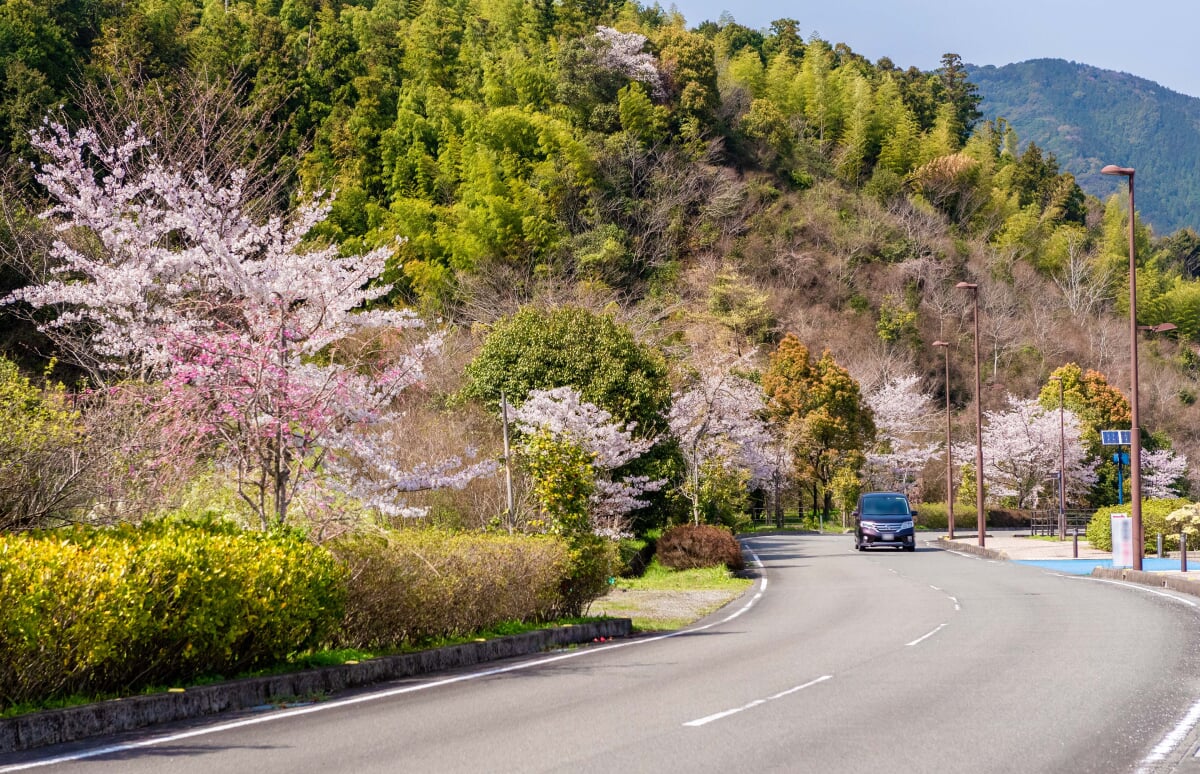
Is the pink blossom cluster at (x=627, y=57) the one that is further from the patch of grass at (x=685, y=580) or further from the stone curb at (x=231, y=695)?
the stone curb at (x=231, y=695)

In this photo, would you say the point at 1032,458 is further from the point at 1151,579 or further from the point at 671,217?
the point at 1151,579

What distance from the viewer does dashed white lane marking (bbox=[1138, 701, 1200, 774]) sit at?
7.89 meters

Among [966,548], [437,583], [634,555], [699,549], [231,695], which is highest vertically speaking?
[437,583]

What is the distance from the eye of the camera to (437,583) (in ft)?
42.1

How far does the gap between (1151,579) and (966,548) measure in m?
17.5

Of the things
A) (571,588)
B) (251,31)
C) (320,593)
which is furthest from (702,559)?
(251,31)

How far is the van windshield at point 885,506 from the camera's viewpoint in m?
42.1

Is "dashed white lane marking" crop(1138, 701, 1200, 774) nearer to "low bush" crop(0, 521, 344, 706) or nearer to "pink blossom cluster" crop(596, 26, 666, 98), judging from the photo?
"low bush" crop(0, 521, 344, 706)

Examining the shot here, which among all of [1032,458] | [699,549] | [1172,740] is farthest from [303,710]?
[1032,458]

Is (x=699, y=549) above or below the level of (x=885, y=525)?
above

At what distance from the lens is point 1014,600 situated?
2186 cm

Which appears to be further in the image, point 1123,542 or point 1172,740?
point 1123,542

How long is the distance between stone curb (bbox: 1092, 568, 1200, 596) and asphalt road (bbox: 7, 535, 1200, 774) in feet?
17.7

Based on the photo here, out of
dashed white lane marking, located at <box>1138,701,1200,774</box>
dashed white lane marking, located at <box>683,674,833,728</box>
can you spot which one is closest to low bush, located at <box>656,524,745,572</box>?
dashed white lane marking, located at <box>683,674,833,728</box>
